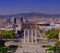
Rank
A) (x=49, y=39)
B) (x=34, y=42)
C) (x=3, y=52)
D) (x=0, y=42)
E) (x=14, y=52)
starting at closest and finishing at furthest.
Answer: (x=3, y=52) < (x=14, y=52) < (x=0, y=42) < (x=34, y=42) < (x=49, y=39)

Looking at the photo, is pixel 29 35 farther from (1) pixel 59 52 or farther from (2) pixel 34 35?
(1) pixel 59 52

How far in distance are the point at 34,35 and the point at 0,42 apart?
4407mm

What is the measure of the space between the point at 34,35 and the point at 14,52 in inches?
268

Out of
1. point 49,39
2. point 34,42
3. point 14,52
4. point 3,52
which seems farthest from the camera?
point 49,39

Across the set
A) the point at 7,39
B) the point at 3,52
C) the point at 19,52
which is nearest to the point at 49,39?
the point at 7,39

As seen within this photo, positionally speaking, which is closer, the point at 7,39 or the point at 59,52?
the point at 59,52

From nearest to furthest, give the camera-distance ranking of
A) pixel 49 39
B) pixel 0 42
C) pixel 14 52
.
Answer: pixel 14 52 < pixel 0 42 < pixel 49 39

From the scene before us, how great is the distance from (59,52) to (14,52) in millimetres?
1917

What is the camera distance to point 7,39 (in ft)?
65.1

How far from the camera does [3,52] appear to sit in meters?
12.1

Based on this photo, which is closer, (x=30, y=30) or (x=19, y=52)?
(x=19, y=52)

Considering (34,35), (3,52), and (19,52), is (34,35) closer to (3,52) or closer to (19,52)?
(19,52)

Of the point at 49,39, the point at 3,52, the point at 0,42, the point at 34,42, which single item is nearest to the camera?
the point at 3,52

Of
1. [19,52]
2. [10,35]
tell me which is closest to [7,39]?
[10,35]
